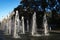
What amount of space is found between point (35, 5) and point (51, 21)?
8193 millimetres

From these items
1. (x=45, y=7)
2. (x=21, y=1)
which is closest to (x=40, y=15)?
(x=45, y=7)

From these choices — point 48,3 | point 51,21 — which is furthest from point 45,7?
point 51,21

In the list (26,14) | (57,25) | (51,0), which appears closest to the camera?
(51,0)

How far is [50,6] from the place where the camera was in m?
64.4

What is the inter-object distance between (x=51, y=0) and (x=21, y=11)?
11.3 meters

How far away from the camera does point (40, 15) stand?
65.7 m

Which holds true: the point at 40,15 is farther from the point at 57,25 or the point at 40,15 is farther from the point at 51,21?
the point at 57,25

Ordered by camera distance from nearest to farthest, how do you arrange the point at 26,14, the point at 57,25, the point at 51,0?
the point at 51,0
the point at 26,14
the point at 57,25

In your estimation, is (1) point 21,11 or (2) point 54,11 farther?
(1) point 21,11

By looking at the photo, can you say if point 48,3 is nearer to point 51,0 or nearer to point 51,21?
point 51,0

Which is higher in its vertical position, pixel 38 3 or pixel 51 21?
pixel 38 3

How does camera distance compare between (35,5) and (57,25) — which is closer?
(35,5)

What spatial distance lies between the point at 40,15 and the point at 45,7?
3202 millimetres

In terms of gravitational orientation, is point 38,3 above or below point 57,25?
above
